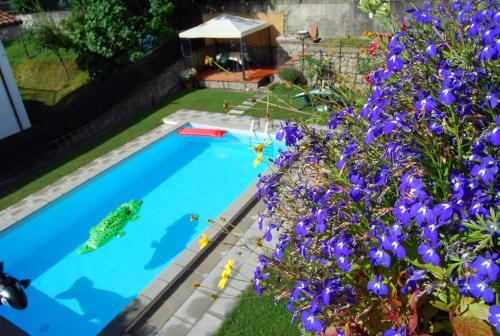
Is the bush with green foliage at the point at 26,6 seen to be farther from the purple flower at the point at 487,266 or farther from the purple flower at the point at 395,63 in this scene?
the purple flower at the point at 487,266

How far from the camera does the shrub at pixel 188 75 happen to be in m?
18.7

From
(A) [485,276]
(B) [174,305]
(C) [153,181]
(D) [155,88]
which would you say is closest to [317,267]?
(A) [485,276]

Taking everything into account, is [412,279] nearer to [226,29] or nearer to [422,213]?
[422,213]

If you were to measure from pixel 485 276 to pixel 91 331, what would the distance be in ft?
23.9

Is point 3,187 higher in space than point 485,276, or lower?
lower

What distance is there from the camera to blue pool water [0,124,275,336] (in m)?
8.12

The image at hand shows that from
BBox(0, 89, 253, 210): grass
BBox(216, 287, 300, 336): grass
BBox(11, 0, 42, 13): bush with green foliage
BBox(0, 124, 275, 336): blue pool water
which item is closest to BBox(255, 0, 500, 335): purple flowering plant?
BBox(216, 287, 300, 336): grass

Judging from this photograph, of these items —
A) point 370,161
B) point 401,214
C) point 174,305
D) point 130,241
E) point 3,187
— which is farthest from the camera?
point 3,187

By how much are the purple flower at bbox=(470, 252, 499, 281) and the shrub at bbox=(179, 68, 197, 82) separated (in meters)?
17.8

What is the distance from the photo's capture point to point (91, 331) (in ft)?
24.5

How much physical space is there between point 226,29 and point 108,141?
722cm

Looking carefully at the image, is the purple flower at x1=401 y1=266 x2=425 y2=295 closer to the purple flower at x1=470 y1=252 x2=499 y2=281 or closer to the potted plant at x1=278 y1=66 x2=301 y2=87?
the purple flower at x1=470 y1=252 x2=499 y2=281

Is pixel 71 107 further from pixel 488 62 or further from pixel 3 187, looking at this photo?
pixel 488 62

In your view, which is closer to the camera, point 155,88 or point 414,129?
point 414,129
